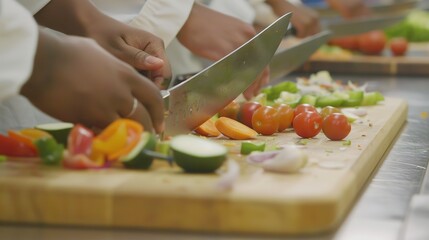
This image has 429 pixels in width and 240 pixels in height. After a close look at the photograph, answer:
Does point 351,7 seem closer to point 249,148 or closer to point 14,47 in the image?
point 249,148

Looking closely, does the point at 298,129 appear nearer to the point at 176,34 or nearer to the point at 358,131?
the point at 358,131

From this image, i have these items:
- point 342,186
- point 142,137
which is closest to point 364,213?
point 342,186

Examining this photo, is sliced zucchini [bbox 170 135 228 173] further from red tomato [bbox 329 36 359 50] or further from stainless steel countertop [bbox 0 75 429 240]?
red tomato [bbox 329 36 359 50]

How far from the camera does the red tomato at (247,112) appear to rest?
87.4 inches

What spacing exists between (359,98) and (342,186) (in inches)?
47.5

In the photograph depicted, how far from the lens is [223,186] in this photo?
1457 millimetres

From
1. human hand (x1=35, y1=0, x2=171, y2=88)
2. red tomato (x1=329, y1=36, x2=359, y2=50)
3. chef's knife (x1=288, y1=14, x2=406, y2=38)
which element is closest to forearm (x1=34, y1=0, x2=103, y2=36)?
human hand (x1=35, y1=0, x2=171, y2=88)

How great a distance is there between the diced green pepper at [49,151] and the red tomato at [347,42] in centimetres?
348

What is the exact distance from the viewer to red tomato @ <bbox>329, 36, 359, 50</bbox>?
4.98 metres

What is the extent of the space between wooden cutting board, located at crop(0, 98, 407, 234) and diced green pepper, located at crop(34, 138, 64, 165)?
3 centimetres

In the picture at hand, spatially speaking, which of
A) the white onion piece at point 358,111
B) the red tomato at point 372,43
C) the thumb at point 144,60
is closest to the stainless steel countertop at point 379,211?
the white onion piece at point 358,111

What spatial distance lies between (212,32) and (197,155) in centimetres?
110

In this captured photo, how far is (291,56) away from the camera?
10.2 ft

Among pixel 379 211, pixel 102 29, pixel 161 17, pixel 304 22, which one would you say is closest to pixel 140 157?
pixel 379 211
